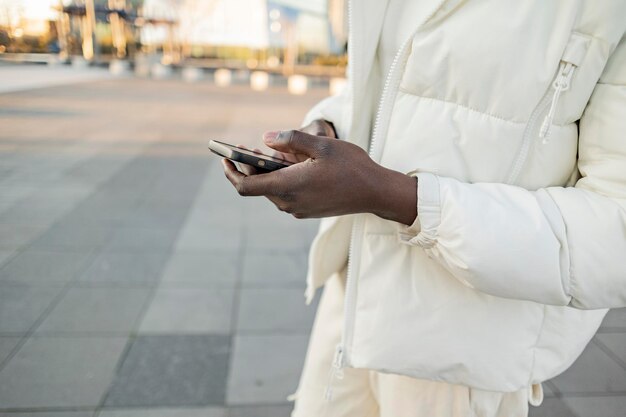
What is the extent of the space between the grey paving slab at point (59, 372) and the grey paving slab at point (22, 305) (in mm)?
203

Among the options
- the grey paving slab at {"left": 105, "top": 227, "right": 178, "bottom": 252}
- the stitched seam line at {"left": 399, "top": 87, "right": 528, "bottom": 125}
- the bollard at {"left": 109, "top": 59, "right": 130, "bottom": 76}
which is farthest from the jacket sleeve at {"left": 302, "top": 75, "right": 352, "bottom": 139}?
the bollard at {"left": 109, "top": 59, "right": 130, "bottom": 76}

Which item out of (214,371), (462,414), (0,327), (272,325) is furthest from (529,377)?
(0,327)

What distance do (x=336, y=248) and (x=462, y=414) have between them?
0.50m

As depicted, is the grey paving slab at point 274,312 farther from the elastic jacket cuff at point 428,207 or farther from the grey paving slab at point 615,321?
the elastic jacket cuff at point 428,207

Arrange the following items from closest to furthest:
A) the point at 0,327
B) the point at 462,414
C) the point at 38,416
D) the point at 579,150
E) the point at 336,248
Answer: the point at 579,150
the point at 462,414
the point at 336,248
the point at 38,416
the point at 0,327

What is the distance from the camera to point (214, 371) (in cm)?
242

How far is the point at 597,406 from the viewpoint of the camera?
7.57 ft

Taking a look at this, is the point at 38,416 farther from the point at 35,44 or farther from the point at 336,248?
the point at 35,44

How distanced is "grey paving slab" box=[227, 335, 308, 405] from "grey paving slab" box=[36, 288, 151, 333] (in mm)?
735

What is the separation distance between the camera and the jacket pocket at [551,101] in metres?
0.83

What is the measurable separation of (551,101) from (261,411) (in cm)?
191

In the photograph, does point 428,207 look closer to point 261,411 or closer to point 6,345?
point 261,411

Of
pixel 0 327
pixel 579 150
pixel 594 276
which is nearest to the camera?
pixel 594 276

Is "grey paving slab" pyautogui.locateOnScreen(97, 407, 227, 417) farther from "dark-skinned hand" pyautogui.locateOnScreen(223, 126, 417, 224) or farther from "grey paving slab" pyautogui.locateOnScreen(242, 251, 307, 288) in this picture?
"dark-skinned hand" pyautogui.locateOnScreen(223, 126, 417, 224)
